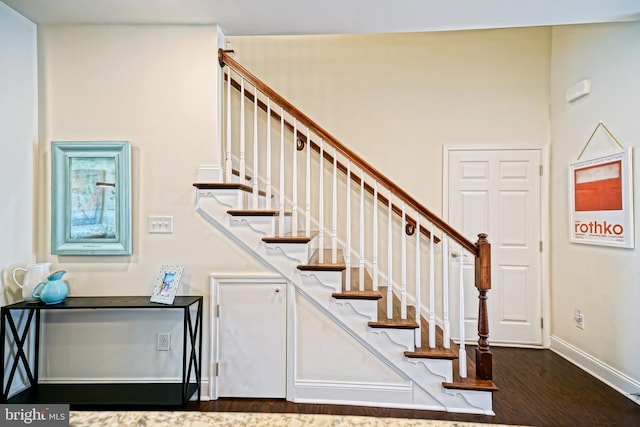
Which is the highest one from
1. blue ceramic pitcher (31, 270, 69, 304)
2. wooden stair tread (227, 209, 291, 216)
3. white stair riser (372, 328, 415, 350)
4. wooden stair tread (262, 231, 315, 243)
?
wooden stair tread (227, 209, 291, 216)

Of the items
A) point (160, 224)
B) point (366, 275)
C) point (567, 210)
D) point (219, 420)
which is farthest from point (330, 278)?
point (567, 210)

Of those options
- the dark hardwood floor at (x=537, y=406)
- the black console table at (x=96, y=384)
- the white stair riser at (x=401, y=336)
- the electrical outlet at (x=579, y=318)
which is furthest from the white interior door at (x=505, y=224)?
the black console table at (x=96, y=384)

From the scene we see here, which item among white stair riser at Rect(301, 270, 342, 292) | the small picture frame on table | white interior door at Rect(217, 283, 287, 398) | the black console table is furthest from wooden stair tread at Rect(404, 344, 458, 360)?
the small picture frame on table

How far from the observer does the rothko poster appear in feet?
8.13

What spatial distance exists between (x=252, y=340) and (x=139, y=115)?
1.84 m

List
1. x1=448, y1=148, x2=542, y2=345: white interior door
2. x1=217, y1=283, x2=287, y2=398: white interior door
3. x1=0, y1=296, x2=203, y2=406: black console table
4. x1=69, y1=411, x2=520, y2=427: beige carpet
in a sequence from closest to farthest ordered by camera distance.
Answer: x1=69, y1=411, x2=520, y2=427: beige carpet
x1=0, y1=296, x2=203, y2=406: black console table
x1=217, y1=283, x2=287, y2=398: white interior door
x1=448, y1=148, x2=542, y2=345: white interior door

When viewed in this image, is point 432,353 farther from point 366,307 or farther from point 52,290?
point 52,290

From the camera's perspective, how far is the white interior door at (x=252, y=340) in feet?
7.80

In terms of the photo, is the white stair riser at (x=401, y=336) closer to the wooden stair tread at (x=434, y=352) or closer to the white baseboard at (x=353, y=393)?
the wooden stair tread at (x=434, y=352)

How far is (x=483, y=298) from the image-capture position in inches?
91.1

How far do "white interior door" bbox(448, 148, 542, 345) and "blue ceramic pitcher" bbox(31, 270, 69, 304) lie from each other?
10.8ft

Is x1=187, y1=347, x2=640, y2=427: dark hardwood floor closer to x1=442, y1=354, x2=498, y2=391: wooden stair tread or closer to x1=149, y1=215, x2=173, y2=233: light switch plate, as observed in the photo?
x1=442, y1=354, x2=498, y2=391: wooden stair tread

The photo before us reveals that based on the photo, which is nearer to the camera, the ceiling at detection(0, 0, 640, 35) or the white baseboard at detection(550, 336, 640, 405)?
the ceiling at detection(0, 0, 640, 35)

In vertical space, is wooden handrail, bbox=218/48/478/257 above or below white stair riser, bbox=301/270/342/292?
above
